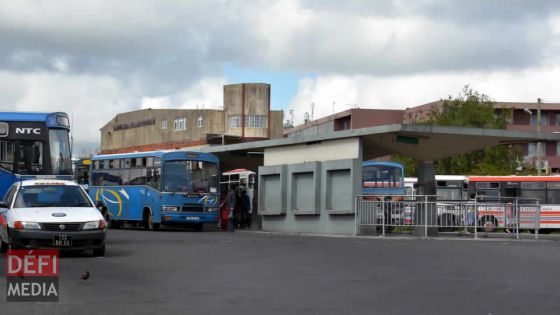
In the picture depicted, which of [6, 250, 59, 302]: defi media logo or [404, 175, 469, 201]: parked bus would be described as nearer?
[6, 250, 59, 302]: defi media logo

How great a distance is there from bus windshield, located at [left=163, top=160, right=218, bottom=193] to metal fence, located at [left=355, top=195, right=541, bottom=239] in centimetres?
719

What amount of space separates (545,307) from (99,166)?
30.7 m

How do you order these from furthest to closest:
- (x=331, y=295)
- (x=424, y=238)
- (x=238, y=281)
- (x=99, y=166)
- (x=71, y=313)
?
(x=99, y=166)
(x=424, y=238)
(x=238, y=281)
(x=331, y=295)
(x=71, y=313)

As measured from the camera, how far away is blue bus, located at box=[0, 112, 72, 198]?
24.3m

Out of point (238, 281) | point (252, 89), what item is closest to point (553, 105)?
point (252, 89)

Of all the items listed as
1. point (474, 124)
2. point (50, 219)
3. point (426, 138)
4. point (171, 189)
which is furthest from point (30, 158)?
point (474, 124)

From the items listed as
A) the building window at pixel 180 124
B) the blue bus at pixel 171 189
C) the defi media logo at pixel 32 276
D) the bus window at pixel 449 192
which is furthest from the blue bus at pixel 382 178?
the building window at pixel 180 124

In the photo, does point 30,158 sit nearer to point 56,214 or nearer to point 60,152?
point 60,152

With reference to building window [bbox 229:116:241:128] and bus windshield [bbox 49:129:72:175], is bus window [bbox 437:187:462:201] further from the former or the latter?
building window [bbox 229:116:241:128]

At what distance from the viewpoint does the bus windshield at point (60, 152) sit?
82.4 feet

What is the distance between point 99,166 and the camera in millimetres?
40562

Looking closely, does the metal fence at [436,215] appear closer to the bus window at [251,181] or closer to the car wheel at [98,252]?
the bus window at [251,181]

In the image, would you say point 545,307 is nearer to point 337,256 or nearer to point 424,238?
point 337,256

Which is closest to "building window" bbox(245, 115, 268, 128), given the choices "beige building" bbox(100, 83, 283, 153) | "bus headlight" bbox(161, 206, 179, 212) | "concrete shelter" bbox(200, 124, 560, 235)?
"beige building" bbox(100, 83, 283, 153)
